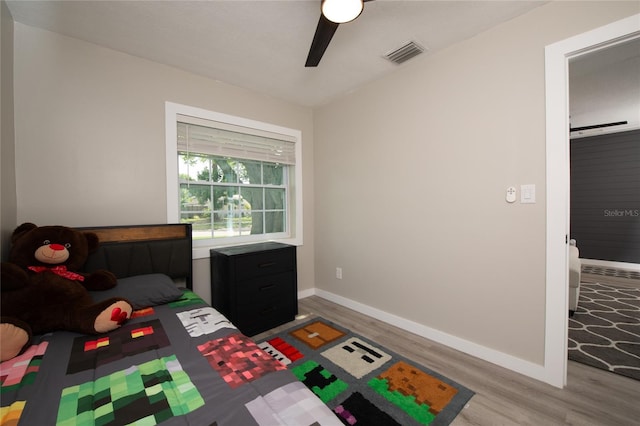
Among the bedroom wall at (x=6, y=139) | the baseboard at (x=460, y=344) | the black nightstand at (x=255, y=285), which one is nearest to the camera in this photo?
the bedroom wall at (x=6, y=139)

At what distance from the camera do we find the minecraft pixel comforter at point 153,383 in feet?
2.53

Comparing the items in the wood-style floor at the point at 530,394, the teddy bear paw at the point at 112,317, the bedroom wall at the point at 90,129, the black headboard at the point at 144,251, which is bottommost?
the wood-style floor at the point at 530,394

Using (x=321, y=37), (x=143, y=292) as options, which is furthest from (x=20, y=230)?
(x=321, y=37)

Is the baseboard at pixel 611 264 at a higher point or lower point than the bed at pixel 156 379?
lower

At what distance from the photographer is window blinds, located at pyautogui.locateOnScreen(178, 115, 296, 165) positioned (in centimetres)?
246

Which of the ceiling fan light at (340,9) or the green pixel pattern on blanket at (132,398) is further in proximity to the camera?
the ceiling fan light at (340,9)

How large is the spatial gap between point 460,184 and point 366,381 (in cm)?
163

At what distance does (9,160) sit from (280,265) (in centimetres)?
203

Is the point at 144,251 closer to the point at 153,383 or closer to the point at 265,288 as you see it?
the point at 265,288

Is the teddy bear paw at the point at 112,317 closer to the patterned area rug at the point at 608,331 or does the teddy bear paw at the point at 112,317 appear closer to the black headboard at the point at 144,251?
the black headboard at the point at 144,251

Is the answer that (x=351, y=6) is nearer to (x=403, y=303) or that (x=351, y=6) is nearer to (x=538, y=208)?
(x=538, y=208)

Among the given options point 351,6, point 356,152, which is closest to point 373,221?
point 356,152

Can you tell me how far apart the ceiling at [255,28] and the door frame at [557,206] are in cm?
45

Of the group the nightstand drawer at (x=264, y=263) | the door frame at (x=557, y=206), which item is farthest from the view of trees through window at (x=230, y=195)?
the door frame at (x=557, y=206)
